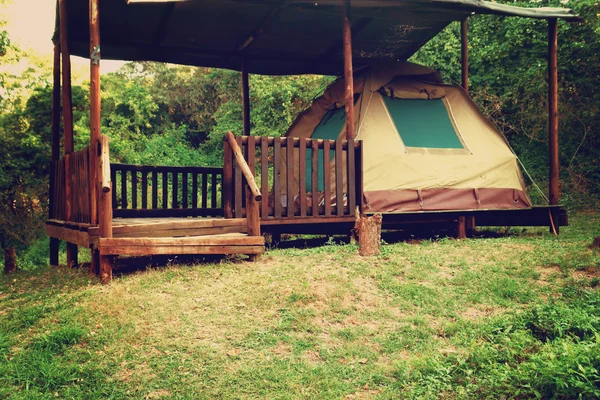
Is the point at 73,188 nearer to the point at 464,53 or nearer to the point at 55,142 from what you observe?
the point at 55,142

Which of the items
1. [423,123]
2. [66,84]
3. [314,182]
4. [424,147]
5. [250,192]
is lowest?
[250,192]

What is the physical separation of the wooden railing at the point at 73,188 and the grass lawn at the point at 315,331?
0.94m

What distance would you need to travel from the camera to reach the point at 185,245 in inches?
246

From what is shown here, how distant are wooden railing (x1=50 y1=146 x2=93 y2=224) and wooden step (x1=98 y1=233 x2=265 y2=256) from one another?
2.56 ft

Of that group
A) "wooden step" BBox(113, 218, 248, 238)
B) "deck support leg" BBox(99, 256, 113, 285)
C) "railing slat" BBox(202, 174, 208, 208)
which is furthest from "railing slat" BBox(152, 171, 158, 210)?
"deck support leg" BBox(99, 256, 113, 285)

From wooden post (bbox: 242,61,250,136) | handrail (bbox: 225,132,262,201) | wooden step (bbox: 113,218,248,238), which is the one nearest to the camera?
wooden step (bbox: 113,218,248,238)

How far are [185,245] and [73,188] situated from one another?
234 cm

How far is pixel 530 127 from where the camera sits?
50.2 ft

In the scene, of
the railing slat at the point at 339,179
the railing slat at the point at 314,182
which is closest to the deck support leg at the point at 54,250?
the railing slat at the point at 314,182

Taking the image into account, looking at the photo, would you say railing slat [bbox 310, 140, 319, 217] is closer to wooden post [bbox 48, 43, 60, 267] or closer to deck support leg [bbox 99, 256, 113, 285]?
deck support leg [bbox 99, 256, 113, 285]

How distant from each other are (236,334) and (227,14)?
5701 millimetres

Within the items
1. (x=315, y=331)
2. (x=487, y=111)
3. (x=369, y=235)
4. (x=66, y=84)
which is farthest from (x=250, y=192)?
(x=487, y=111)

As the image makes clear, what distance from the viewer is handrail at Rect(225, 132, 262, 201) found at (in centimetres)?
657

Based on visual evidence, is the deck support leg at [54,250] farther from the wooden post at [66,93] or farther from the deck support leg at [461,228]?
the deck support leg at [461,228]
